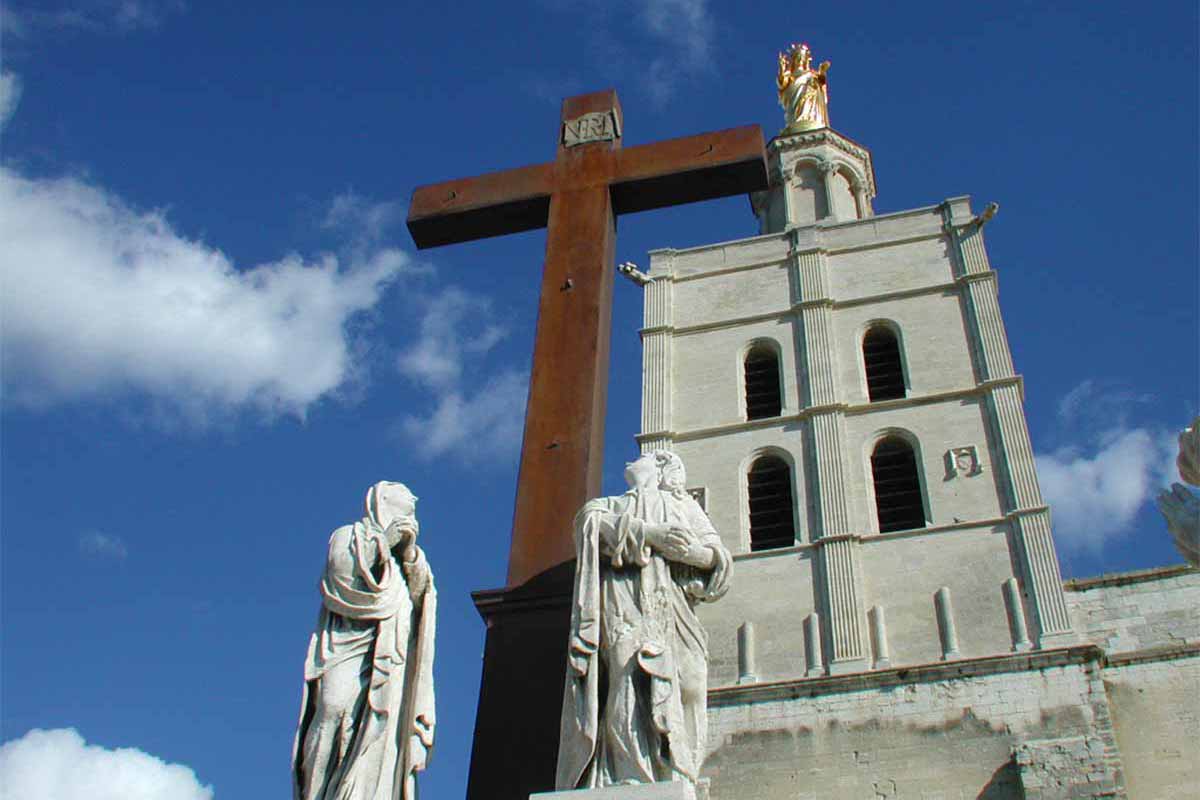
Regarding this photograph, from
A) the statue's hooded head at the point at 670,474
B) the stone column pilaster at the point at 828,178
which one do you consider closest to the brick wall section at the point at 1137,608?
the stone column pilaster at the point at 828,178

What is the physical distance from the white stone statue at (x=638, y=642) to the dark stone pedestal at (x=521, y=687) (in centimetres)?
34

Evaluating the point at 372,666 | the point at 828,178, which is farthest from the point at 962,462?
the point at 372,666

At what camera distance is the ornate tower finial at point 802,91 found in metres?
36.2

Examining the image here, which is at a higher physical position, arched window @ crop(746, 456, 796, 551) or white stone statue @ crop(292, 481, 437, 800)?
arched window @ crop(746, 456, 796, 551)

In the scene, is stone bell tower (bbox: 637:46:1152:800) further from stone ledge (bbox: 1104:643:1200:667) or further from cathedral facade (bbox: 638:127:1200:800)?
stone ledge (bbox: 1104:643:1200:667)

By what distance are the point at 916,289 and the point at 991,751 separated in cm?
1189

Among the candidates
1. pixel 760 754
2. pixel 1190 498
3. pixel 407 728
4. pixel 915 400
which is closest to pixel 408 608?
pixel 407 728

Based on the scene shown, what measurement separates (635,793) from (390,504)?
5.22ft

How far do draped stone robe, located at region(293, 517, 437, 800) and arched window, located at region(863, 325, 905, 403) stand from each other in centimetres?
2271

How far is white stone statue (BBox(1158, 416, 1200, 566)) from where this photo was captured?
6.59 metres

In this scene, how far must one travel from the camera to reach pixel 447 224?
25.5 ft

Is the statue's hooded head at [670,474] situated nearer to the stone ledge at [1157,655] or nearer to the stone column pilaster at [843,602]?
the stone column pilaster at [843,602]

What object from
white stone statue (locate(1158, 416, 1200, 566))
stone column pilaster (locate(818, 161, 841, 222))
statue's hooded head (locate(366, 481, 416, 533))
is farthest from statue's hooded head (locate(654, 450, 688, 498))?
stone column pilaster (locate(818, 161, 841, 222))

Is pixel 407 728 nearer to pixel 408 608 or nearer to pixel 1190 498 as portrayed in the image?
pixel 408 608
